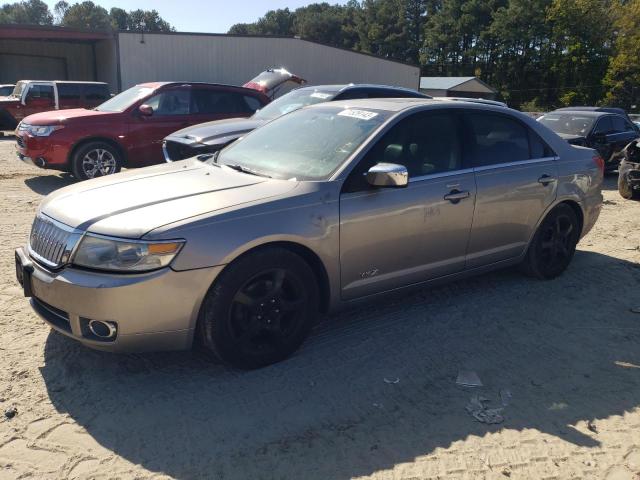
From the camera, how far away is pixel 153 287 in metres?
3.02

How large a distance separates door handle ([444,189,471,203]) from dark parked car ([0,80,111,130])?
1724cm

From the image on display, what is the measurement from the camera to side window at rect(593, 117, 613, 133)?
12.1 metres

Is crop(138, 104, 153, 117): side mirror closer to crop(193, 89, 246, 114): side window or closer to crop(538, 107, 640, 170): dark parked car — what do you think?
crop(193, 89, 246, 114): side window

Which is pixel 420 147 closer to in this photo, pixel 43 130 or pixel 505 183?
pixel 505 183

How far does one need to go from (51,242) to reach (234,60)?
2500 cm

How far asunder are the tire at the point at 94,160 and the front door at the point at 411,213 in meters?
6.18

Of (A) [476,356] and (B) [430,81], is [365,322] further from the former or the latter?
(B) [430,81]

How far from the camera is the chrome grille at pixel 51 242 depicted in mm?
3166

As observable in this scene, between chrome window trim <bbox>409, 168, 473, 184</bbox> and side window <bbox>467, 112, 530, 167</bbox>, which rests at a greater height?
side window <bbox>467, 112, 530, 167</bbox>

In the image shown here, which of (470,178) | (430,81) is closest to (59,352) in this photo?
(470,178)

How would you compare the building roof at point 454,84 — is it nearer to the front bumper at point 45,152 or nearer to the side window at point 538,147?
the front bumper at point 45,152

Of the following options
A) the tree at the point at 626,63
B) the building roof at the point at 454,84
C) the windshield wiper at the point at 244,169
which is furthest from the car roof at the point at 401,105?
the tree at the point at 626,63

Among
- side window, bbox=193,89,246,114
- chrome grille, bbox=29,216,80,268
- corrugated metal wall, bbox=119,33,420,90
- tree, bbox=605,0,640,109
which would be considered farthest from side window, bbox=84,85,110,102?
tree, bbox=605,0,640,109

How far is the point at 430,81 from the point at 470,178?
5170 cm
